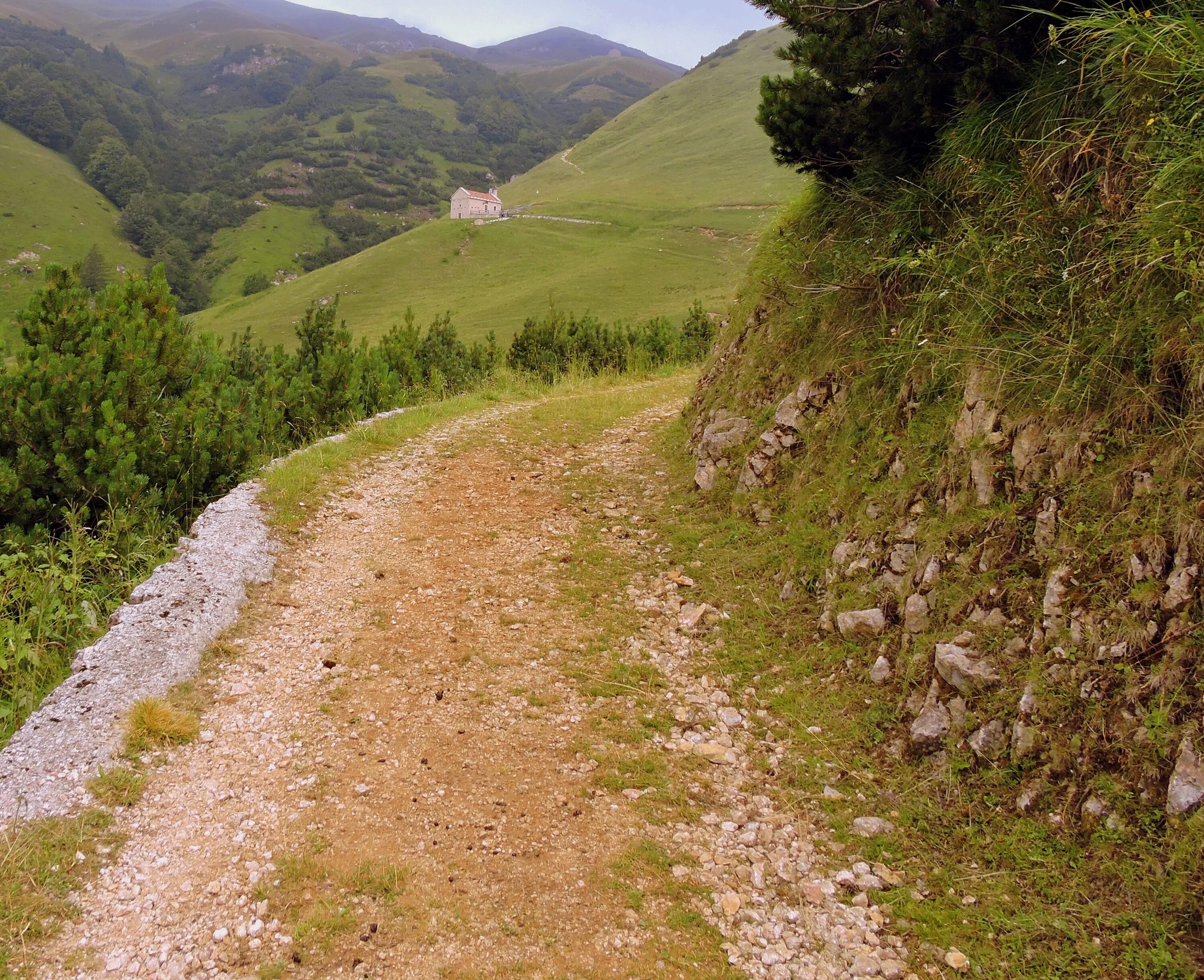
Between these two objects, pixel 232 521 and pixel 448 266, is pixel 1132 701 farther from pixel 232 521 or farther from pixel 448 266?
pixel 448 266

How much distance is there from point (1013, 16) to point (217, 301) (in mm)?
116898

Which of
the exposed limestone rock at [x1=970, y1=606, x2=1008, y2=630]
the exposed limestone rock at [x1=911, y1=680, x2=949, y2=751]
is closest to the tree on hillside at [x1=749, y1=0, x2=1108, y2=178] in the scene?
the exposed limestone rock at [x1=970, y1=606, x2=1008, y2=630]

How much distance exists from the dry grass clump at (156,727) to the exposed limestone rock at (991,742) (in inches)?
164

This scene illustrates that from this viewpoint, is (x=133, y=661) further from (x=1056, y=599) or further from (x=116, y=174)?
(x=116, y=174)

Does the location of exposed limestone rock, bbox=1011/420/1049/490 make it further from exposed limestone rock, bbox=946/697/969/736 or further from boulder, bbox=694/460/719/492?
boulder, bbox=694/460/719/492

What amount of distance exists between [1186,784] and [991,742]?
2.63 feet

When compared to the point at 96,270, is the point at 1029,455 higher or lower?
lower

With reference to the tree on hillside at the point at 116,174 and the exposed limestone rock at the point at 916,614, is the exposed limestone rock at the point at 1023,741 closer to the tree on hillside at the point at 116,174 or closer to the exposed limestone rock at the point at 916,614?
the exposed limestone rock at the point at 916,614

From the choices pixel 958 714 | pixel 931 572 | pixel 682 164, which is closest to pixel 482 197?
pixel 682 164

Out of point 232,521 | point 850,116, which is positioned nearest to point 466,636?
point 232,521

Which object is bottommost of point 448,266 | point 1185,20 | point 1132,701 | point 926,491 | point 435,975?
point 435,975

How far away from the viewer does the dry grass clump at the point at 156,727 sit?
3842 mm

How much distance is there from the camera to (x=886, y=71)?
5.78 m

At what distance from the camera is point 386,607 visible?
18.1 ft
